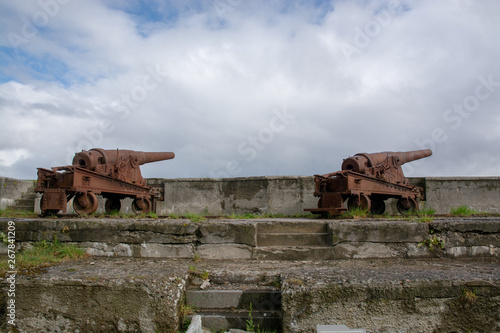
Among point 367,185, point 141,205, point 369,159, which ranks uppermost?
point 369,159

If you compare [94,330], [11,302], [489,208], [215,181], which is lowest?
[94,330]

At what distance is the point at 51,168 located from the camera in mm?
6988

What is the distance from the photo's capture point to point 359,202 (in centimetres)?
732

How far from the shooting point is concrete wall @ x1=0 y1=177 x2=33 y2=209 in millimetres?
10242

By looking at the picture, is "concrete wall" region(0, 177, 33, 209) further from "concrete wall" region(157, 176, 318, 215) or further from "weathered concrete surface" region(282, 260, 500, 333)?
"weathered concrete surface" region(282, 260, 500, 333)

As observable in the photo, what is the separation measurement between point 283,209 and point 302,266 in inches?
217

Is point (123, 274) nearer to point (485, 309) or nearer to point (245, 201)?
point (485, 309)

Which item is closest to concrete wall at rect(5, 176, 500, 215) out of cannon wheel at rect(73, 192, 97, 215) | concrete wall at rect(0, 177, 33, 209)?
concrete wall at rect(0, 177, 33, 209)

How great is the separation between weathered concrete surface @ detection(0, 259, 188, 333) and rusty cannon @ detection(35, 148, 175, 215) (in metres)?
A: 3.82

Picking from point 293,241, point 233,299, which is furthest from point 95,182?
point 233,299

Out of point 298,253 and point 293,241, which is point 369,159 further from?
point 298,253

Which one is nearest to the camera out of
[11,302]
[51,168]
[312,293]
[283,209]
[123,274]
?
[312,293]

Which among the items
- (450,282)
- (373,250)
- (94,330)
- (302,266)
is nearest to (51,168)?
(94,330)

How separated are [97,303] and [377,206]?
22.4 feet
